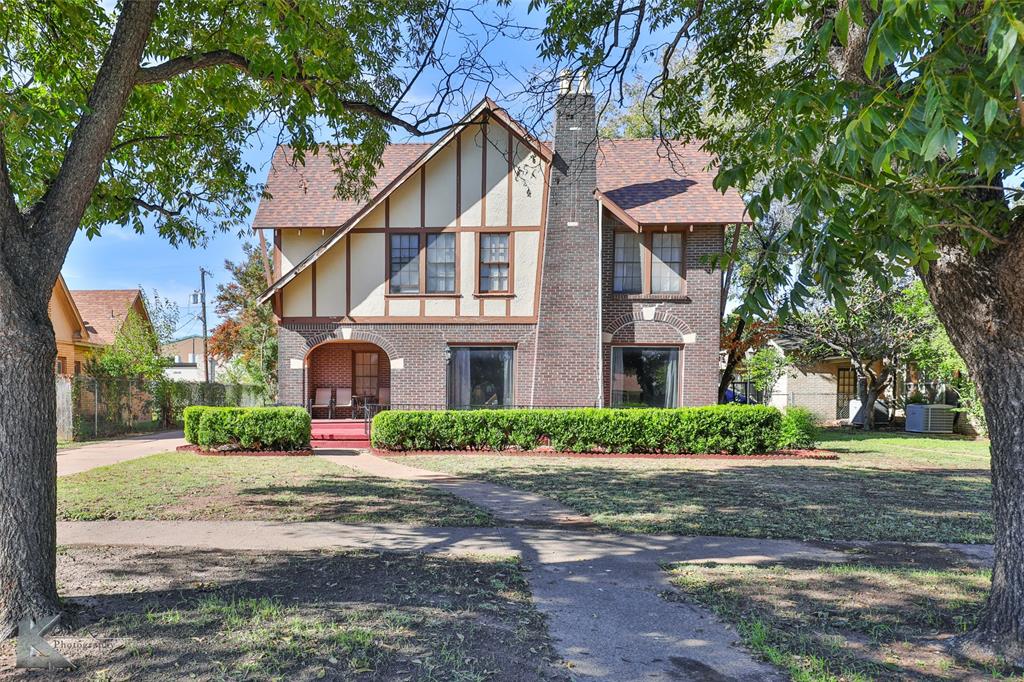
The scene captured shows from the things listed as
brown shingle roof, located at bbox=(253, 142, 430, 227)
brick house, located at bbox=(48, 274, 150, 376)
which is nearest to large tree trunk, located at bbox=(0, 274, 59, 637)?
brown shingle roof, located at bbox=(253, 142, 430, 227)

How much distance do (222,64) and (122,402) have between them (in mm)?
16749

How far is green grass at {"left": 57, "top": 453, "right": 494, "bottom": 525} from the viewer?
7582 millimetres

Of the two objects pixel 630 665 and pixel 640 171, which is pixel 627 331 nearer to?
pixel 640 171

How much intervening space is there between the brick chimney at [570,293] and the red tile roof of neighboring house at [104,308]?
22.6 meters

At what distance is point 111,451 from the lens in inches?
576

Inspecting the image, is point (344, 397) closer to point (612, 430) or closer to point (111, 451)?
point (111, 451)

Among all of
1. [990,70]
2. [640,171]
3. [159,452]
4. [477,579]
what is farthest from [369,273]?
[990,70]

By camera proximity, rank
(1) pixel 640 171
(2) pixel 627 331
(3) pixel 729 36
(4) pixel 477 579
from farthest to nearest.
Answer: (1) pixel 640 171 < (2) pixel 627 331 < (3) pixel 729 36 < (4) pixel 477 579

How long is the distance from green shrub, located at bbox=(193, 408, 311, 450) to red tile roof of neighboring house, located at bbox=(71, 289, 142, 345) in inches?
740

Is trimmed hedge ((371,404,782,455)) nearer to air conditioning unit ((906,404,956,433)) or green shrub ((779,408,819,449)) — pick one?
green shrub ((779,408,819,449))

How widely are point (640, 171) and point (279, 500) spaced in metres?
13.8

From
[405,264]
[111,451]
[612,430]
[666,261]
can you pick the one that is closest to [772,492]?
[612,430]

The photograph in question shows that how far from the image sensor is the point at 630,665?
3746 mm

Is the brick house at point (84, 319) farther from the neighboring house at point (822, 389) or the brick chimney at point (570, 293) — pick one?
the neighboring house at point (822, 389)
